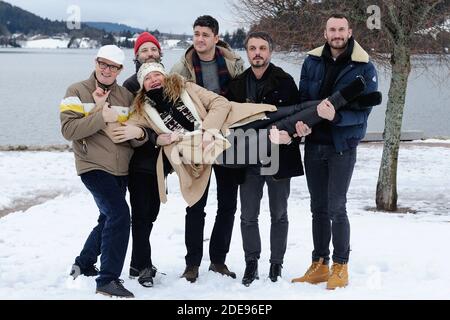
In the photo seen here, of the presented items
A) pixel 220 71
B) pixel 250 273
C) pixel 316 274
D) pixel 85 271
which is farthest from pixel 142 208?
pixel 316 274

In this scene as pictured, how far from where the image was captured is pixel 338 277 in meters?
5.26

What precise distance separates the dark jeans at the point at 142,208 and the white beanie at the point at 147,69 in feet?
2.57

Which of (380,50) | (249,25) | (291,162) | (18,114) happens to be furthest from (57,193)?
(18,114)

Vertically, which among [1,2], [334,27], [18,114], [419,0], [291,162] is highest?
[1,2]

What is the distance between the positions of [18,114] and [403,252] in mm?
34058

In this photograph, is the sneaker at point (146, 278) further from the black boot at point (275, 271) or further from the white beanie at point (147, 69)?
the white beanie at point (147, 69)

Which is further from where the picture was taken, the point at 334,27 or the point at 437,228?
the point at 437,228

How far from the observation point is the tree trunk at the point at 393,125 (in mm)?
10617

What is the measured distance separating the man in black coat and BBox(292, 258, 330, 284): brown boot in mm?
252

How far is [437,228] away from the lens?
311 inches

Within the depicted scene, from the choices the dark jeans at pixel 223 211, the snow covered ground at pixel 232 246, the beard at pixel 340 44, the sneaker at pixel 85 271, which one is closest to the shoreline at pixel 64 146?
the snow covered ground at pixel 232 246
